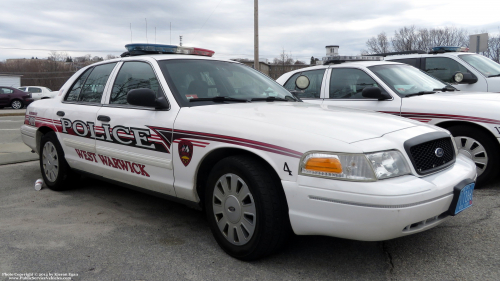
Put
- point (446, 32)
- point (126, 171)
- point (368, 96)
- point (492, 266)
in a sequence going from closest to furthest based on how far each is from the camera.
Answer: point (492, 266)
point (126, 171)
point (368, 96)
point (446, 32)

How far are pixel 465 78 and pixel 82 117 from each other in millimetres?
5579

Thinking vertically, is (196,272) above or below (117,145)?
below

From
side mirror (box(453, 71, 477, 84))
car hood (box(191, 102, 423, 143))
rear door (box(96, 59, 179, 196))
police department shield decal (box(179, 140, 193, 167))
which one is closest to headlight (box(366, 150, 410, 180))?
car hood (box(191, 102, 423, 143))

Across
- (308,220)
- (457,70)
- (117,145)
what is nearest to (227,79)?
(117,145)

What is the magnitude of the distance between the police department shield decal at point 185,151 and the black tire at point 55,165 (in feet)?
6.86

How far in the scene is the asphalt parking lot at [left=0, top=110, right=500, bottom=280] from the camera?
2.71 metres

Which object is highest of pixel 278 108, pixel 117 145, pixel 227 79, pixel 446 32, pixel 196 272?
pixel 446 32

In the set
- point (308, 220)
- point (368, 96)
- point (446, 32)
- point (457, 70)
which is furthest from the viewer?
point (446, 32)

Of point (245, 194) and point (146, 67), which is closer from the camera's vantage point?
point (245, 194)

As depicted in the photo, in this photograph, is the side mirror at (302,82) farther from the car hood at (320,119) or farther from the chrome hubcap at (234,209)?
the chrome hubcap at (234,209)

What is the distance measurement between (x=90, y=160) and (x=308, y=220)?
260 centimetres

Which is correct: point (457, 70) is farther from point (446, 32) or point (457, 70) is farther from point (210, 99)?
point (446, 32)

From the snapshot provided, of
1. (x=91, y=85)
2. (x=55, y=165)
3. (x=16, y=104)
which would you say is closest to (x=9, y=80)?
(x=16, y=104)

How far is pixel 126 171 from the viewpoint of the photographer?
12.3 ft
